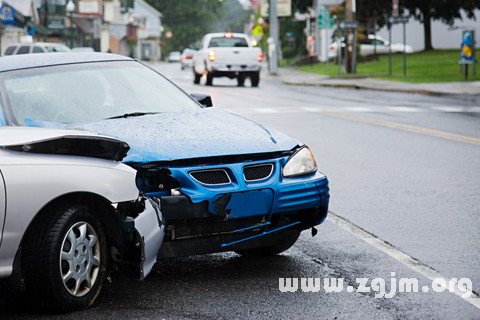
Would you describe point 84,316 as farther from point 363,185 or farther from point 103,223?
point 363,185

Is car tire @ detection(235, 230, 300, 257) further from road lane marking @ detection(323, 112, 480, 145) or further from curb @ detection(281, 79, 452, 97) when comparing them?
curb @ detection(281, 79, 452, 97)

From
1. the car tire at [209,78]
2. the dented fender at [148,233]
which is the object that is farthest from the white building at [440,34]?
the dented fender at [148,233]

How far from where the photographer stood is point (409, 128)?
62.2 feet

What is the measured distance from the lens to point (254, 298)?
659 centimetres

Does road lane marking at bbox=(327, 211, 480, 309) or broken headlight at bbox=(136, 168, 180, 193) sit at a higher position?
broken headlight at bbox=(136, 168, 180, 193)

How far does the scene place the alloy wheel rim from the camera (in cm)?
611

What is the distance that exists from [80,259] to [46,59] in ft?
8.14

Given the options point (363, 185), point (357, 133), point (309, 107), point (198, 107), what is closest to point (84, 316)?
point (198, 107)

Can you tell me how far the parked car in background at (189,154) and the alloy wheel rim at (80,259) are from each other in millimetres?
561

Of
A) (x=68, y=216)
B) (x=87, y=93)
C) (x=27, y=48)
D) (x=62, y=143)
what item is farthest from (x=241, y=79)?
(x=68, y=216)

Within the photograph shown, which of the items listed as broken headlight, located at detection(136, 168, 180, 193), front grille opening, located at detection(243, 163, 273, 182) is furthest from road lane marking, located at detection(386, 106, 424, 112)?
broken headlight, located at detection(136, 168, 180, 193)

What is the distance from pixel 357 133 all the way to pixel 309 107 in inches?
309

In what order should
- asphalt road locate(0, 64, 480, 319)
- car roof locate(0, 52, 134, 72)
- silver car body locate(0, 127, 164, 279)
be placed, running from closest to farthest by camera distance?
silver car body locate(0, 127, 164, 279) < asphalt road locate(0, 64, 480, 319) < car roof locate(0, 52, 134, 72)

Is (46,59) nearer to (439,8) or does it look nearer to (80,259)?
(80,259)
